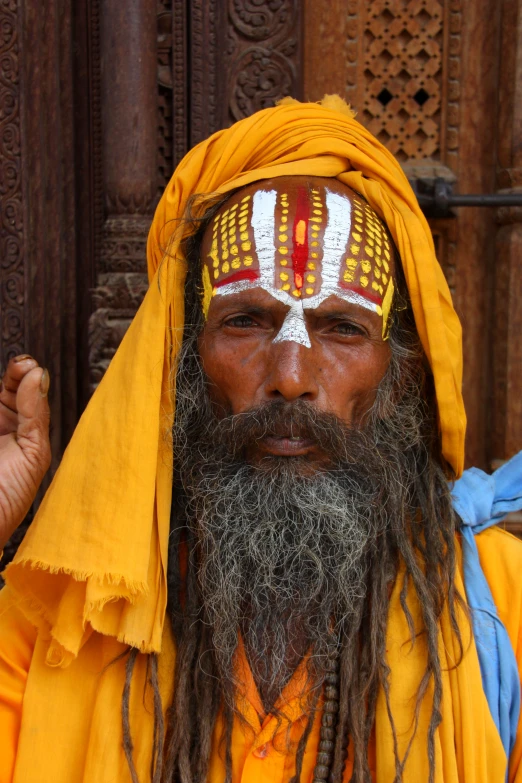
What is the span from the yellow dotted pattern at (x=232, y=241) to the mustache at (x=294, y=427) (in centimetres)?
32

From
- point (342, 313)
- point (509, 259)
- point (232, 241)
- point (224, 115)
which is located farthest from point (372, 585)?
point (224, 115)

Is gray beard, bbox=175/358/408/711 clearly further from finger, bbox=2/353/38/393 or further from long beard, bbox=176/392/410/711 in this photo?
finger, bbox=2/353/38/393

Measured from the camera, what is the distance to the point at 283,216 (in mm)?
1790

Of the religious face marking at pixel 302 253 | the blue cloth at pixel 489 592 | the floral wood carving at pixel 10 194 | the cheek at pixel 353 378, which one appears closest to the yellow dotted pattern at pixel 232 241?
the religious face marking at pixel 302 253

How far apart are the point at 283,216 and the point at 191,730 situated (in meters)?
1.08

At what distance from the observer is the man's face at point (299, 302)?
173 centimetres

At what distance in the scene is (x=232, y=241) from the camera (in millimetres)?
1812

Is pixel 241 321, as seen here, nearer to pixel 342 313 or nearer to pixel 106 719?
pixel 342 313

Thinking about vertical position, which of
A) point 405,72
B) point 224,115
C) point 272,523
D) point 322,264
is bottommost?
point 272,523

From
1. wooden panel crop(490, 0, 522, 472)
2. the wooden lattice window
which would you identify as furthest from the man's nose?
the wooden lattice window

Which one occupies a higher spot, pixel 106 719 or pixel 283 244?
pixel 283 244

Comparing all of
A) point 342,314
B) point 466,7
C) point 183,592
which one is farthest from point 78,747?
point 466,7

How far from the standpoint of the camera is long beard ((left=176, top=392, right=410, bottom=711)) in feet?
5.55

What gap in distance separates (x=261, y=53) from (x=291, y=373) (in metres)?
1.40
